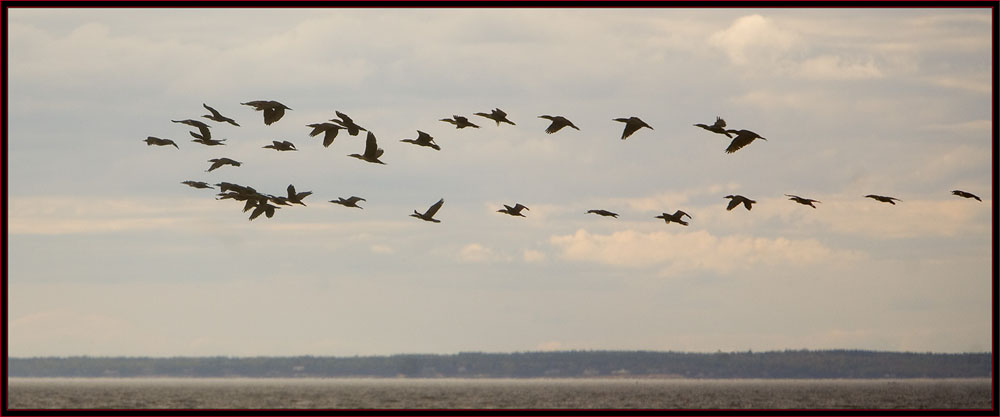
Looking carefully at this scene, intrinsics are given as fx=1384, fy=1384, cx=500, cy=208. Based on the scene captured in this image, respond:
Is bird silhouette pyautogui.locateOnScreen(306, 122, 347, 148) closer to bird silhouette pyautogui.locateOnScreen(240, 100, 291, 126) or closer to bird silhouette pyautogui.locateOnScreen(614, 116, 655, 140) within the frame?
bird silhouette pyautogui.locateOnScreen(240, 100, 291, 126)

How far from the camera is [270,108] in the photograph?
3538 cm

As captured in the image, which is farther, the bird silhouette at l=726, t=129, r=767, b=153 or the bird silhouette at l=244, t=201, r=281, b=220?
the bird silhouette at l=244, t=201, r=281, b=220

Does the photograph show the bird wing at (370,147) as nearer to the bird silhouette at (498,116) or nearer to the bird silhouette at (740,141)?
the bird silhouette at (498,116)

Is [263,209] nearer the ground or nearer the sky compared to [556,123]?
nearer the ground

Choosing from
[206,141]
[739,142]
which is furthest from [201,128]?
[739,142]

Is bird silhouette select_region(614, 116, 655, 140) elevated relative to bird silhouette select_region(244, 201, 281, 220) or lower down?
elevated

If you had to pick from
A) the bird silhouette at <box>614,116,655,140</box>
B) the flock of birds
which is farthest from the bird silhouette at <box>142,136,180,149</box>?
the bird silhouette at <box>614,116,655,140</box>

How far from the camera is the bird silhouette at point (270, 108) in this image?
35.2m

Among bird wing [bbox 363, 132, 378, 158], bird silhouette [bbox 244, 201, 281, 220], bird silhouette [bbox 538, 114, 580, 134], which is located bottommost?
bird silhouette [bbox 244, 201, 281, 220]

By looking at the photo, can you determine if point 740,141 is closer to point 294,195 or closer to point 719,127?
point 719,127

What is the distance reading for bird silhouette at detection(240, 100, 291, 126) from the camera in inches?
1385

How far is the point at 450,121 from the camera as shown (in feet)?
121

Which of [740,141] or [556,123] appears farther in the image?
[556,123]

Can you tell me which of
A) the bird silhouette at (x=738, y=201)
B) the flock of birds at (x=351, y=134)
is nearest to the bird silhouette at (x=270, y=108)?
the flock of birds at (x=351, y=134)
